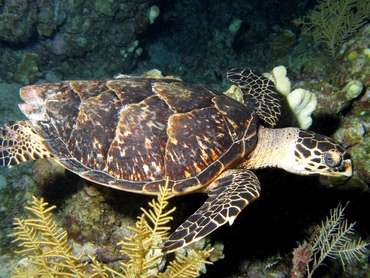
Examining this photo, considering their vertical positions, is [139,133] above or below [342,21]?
below

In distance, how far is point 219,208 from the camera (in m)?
2.57

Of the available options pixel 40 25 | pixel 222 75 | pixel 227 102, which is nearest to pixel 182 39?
pixel 222 75

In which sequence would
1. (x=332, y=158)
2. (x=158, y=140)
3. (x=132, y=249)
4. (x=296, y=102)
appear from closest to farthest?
(x=132, y=249) → (x=158, y=140) → (x=332, y=158) → (x=296, y=102)

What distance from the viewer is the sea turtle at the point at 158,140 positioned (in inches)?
111

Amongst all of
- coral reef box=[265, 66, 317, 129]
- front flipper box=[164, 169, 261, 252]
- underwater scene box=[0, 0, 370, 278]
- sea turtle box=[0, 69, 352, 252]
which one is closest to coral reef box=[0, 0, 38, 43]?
underwater scene box=[0, 0, 370, 278]

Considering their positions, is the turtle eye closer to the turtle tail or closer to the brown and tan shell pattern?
the brown and tan shell pattern

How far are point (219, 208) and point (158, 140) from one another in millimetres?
1005

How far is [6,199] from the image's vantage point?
5.40m

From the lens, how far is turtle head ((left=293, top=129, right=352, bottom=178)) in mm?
3082

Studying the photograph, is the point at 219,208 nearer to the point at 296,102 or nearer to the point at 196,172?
the point at 196,172

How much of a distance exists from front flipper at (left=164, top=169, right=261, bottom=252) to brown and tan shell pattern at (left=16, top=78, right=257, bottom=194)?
0.64 feet

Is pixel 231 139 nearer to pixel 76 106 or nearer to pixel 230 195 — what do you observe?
pixel 230 195

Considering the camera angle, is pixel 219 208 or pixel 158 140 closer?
pixel 219 208

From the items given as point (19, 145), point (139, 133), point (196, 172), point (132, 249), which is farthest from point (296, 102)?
point (19, 145)
